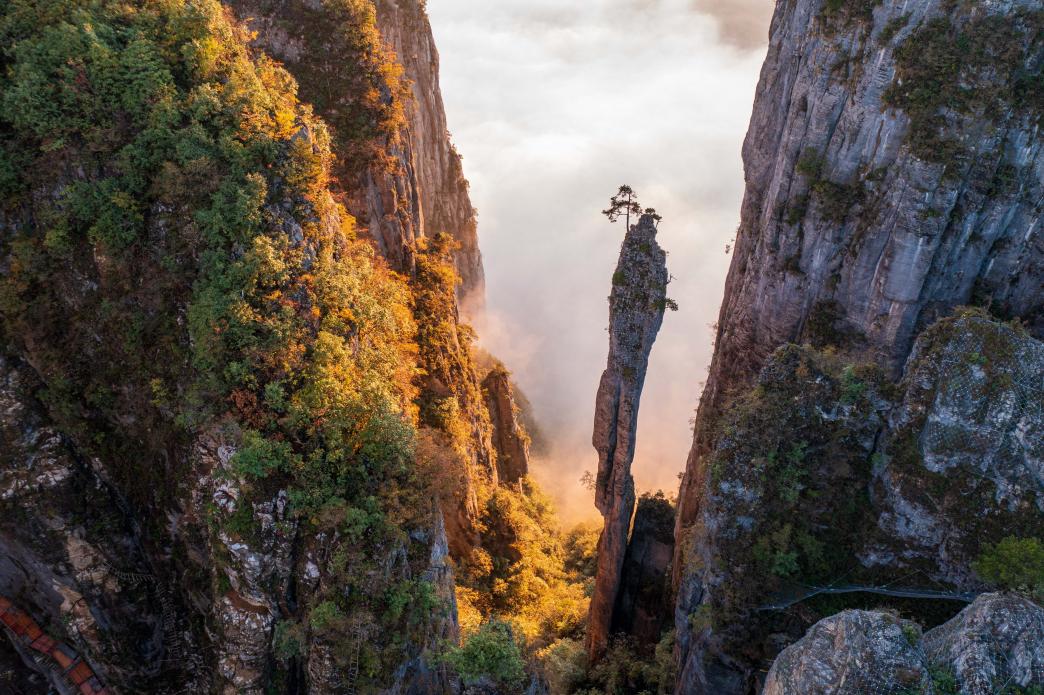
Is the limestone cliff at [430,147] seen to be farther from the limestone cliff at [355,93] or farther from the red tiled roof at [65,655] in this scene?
the red tiled roof at [65,655]

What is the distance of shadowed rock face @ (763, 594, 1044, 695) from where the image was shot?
13.6 metres

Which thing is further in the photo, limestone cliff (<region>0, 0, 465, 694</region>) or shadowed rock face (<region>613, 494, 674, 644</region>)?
shadowed rock face (<region>613, 494, 674, 644</region>)

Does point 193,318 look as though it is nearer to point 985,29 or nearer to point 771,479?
point 771,479

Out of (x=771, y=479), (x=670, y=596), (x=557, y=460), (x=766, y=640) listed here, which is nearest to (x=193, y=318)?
(x=771, y=479)

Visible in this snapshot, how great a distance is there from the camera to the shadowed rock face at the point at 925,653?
1355cm

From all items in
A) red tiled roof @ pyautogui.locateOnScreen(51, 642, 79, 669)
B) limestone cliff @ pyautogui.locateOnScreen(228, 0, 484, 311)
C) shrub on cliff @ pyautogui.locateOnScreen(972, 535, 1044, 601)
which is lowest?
shrub on cliff @ pyautogui.locateOnScreen(972, 535, 1044, 601)

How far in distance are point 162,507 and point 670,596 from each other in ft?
84.7

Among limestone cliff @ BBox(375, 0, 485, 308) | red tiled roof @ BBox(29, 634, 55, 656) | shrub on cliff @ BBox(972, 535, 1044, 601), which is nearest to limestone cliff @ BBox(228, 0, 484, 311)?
limestone cliff @ BBox(375, 0, 485, 308)

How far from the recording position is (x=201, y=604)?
58.1ft

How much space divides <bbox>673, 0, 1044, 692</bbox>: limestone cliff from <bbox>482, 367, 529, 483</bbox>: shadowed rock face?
56.8 feet

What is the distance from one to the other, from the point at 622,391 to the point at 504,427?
61.4ft

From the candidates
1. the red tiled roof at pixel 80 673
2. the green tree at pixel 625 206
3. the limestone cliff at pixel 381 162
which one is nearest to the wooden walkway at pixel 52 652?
the red tiled roof at pixel 80 673

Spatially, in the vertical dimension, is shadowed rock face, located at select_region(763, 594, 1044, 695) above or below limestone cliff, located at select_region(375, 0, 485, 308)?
below

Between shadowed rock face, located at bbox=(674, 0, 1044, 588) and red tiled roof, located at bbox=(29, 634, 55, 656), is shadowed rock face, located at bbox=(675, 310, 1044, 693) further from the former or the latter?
red tiled roof, located at bbox=(29, 634, 55, 656)
